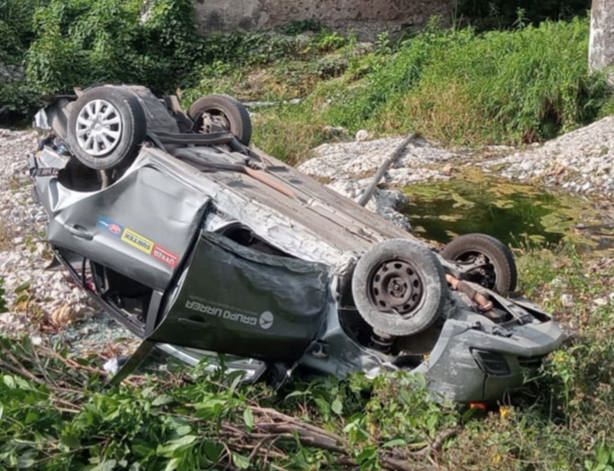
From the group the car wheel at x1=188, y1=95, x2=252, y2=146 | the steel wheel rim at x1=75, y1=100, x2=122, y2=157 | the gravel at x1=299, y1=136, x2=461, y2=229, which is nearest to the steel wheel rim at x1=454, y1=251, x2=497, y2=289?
the car wheel at x1=188, y1=95, x2=252, y2=146

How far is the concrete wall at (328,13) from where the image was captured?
68.5ft

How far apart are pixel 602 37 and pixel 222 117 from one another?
8416 millimetres

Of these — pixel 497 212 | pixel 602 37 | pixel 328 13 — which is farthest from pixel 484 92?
pixel 328 13

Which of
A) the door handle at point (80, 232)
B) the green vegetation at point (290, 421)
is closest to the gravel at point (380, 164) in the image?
the door handle at point (80, 232)

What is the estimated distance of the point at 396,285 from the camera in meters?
5.36

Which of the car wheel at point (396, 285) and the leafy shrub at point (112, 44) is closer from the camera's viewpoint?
the car wheel at point (396, 285)

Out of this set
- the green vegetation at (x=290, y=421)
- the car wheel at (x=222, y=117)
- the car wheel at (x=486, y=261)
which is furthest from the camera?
the car wheel at (x=222, y=117)

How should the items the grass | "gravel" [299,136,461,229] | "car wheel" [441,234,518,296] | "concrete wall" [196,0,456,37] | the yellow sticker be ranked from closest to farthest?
the yellow sticker, "car wheel" [441,234,518,296], "gravel" [299,136,461,229], the grass, "concrete wall" [196,0,456,37]

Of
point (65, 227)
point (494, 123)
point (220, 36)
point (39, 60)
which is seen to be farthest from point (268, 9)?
point (65, 227)

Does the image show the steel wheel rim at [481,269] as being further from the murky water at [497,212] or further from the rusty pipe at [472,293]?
the murky water at [497,212]

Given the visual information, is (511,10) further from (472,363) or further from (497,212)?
(472,363)

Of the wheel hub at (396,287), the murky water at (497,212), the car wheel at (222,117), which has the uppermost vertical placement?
the car wheel at (222,117)

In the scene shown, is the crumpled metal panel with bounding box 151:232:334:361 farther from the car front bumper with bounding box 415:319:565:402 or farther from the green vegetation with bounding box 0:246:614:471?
the car front bumper with bounding box 415:319:565:402

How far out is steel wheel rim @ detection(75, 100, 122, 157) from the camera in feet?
19.7
